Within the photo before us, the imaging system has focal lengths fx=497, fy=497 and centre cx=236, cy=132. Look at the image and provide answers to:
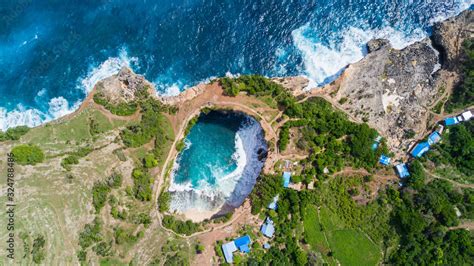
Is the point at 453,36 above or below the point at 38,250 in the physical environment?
above

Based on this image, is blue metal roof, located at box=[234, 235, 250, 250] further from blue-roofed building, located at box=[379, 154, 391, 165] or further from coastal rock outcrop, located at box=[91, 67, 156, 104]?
coastal rock outcrop, located at box=[91, 67, 156, 104]

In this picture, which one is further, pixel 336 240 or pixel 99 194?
pixel 99 194

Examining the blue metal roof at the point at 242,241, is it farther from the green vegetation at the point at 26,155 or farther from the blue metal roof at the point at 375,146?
the green vegetation at the point at 26,155

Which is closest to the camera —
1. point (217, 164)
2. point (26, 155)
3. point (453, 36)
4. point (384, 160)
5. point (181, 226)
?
point (181, 226)

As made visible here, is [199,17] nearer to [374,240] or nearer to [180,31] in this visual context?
Result: [180,31]

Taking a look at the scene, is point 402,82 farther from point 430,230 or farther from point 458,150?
point 430,230

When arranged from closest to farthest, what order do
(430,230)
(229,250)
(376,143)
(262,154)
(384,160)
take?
(430,230), (229,250), (384,160), (376,143), (262,154)

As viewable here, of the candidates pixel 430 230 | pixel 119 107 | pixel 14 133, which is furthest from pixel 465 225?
pixel 14 133

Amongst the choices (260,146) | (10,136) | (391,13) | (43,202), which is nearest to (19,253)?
(43,202)
